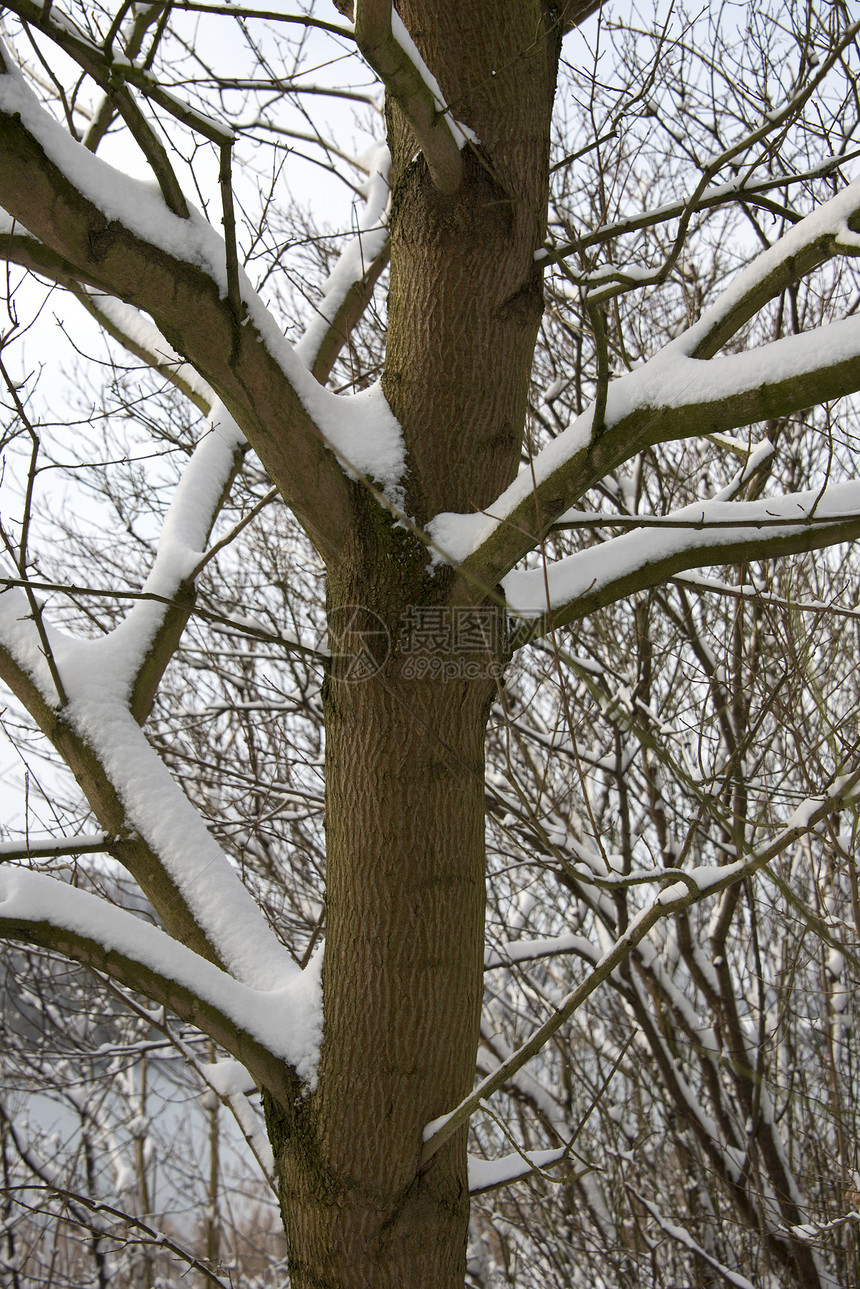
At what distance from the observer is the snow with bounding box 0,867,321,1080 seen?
5.10ft

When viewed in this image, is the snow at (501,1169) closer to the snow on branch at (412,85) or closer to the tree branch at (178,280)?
the tree branch at (178,280)

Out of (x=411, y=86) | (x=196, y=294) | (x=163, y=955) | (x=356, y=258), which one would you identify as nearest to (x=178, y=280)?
(x=196, y=294)

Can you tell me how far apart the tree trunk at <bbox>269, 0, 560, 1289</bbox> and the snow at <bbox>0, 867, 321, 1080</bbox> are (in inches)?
2.9

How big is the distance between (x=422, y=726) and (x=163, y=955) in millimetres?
642

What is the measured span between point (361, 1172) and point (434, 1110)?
17 cm

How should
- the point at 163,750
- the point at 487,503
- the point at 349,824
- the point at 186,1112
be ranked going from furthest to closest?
the point at 186,1112 < the point at 163,750 < the point at 487,503 < the point at 349,824

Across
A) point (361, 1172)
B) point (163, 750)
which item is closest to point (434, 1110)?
point (361, 1172)

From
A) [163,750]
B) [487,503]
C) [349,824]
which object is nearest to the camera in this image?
[349,824]

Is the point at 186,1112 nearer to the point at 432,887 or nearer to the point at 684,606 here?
the point at 684,606

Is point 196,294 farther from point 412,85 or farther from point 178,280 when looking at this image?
point 412,85

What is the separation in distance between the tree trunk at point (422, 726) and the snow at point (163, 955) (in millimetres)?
73

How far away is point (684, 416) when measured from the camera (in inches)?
52.4

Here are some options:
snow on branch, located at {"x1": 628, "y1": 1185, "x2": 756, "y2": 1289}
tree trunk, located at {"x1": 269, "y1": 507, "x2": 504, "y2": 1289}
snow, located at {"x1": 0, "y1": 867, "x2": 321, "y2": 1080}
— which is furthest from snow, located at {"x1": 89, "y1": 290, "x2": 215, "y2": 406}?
snow on branch, located at {"x1": 628, "y1": 1185, "x2": 756, "y2": 1289}

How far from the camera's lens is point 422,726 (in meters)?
1.61
